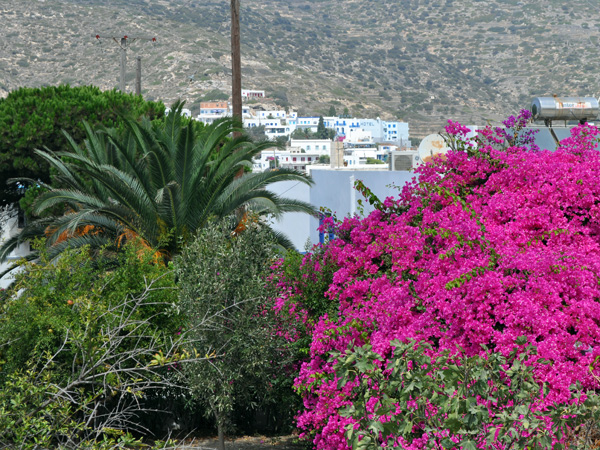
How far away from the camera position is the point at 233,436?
12719 millimetres

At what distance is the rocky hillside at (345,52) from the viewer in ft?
356

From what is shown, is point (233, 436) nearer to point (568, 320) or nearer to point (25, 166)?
point (568, 320)

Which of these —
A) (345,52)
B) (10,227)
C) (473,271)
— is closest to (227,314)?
(473,271)

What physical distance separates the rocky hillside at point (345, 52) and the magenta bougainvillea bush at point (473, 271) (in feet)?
307

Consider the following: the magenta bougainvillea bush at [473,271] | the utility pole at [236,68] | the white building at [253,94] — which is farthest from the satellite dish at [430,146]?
the white building at [253,94]

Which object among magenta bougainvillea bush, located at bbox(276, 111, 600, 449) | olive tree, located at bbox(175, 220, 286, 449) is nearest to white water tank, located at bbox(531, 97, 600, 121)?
magenta bougainvillea bush, located at bbox(276, 111, 600, 449)

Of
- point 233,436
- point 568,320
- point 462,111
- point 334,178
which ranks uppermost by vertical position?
point 462,111

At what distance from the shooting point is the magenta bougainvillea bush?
7039 millimetres

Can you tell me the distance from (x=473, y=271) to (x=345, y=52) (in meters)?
135

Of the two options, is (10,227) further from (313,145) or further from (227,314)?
(313,145)

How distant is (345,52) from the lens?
455 ft

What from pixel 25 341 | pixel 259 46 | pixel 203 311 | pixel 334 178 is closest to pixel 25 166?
pixel 334 178

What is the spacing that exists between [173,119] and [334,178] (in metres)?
9.13

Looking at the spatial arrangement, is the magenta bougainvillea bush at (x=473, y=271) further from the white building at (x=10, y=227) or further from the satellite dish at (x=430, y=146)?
the white building at (x=10, y=227)
